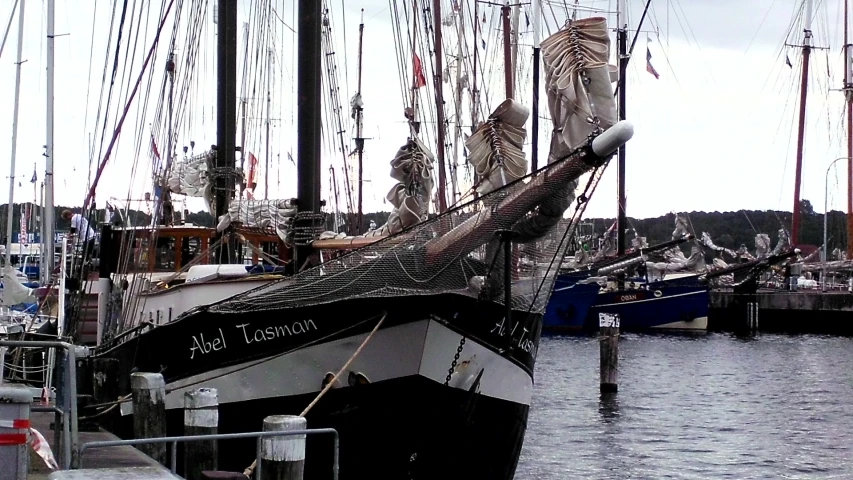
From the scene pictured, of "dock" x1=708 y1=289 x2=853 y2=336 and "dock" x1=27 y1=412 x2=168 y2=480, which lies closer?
"dock" x1=27 y1=412 x2=168 y2=480

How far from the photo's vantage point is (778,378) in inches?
1703

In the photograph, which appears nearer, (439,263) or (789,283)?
(439,263)

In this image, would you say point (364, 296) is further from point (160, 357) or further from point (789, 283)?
point (789, 283)

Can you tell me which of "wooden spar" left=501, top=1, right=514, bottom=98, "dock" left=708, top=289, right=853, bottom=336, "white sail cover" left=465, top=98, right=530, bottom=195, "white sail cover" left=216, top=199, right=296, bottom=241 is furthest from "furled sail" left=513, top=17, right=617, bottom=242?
"dock" left=708, top=289, right=853, bottom=336

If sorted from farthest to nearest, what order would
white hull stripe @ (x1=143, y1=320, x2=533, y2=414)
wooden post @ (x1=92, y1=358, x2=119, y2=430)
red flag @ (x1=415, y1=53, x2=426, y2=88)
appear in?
red flag @ (x1=415, y1=53, x2=426, y2=88)
wooden post @ (x1=92, y1=358, x2=119, y2=430)
white hull stripe @ (x1=143, y1=320, x2=533, y2=414)

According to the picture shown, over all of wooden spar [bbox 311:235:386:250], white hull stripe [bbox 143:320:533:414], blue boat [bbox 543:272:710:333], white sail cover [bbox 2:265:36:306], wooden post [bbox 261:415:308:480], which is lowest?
blue boat [bbox 543:272:710:333]

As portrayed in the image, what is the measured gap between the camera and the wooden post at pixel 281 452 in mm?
11930

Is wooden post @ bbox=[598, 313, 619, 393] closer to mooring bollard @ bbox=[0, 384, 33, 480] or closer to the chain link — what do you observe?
the chain link

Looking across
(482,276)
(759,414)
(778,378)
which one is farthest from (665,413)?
(482,276)

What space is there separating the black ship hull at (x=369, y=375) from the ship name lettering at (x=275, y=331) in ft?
0.04

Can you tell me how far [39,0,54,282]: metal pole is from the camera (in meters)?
25.9

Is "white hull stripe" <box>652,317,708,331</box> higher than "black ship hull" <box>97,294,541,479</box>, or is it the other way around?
"black ship hull" <box>97,294,541,479</box>

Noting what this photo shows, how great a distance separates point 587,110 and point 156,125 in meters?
10.2

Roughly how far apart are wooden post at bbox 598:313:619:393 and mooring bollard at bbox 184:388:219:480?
1958 centimetres
